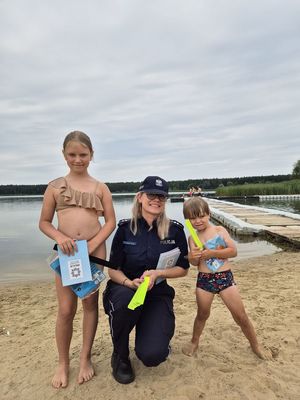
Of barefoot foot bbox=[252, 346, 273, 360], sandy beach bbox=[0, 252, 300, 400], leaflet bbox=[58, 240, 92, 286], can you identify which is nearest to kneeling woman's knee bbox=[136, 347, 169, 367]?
sandy beach bbox=[0, 252, 300, 400]

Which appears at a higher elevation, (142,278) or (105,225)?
(105,225)

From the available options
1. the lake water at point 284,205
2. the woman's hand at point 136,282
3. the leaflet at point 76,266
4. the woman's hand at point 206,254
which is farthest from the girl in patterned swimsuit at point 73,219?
the lake water at point 284,205

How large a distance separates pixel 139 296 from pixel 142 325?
436 millimetres

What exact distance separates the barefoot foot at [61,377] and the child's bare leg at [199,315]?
1193 millimetres

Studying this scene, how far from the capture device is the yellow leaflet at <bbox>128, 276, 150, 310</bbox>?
290 centimetres

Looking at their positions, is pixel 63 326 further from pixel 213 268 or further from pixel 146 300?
pixel 213 268

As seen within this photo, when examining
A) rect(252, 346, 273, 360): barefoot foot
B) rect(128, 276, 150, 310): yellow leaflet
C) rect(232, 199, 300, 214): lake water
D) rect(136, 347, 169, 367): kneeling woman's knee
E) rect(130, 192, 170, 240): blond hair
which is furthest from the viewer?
rect(232, 199, 300, 214): lake water

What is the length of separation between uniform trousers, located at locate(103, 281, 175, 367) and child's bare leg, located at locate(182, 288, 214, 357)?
1.16ft

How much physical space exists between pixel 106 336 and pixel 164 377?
1253 millimetres

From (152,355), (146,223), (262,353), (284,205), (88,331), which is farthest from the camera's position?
(284,205)

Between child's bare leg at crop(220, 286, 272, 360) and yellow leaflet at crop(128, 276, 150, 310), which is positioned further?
child's bare leg at crop(220, 286, 272, 360)

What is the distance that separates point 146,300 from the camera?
3.32 meters

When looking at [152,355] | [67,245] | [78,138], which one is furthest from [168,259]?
[78,138]

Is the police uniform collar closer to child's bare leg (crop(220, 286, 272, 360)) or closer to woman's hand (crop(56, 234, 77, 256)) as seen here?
woman's hand (crop(56, 234, 77, 256))
